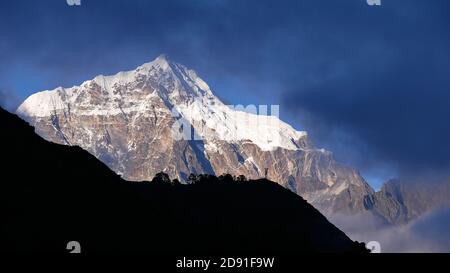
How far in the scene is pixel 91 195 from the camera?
183m

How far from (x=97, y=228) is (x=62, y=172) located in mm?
22646

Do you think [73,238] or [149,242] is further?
[149,242]

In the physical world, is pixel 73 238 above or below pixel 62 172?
below
